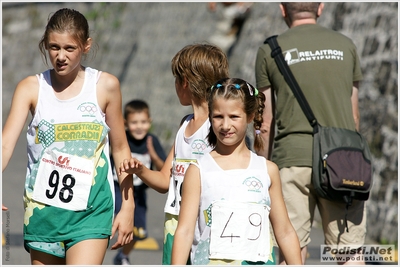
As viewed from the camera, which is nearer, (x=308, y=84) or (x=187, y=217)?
(x=187, y=217)

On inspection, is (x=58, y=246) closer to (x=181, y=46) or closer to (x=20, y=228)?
(x=20, y=228)

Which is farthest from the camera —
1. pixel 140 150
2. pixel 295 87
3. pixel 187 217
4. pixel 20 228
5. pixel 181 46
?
pixel 181 46

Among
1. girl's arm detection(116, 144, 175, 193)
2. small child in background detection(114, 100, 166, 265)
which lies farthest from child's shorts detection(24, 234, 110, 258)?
small child in background detection(114, 100, 166, 265)

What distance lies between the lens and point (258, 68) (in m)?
5.77

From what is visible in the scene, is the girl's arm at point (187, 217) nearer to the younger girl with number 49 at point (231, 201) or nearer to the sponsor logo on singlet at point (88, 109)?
the younger girl with number 49 at point (231, 201)

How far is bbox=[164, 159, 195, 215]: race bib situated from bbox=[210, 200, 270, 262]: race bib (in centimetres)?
60

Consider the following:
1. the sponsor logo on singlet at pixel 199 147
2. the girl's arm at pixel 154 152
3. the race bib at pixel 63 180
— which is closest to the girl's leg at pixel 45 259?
the race bib at pixel 63 180

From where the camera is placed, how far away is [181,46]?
48.5 feet

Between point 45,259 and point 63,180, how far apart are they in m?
0.45

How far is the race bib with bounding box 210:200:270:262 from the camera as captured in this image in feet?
12.9

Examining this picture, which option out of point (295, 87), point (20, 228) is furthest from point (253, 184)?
point (20, 228)

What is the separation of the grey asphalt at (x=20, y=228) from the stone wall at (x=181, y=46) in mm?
1255

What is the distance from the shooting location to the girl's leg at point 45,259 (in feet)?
14.7

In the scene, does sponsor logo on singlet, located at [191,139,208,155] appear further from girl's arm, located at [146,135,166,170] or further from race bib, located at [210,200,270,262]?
girl's arm, located at [146,135,166,170]
